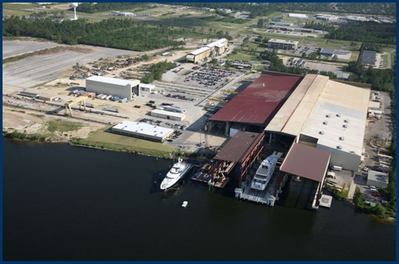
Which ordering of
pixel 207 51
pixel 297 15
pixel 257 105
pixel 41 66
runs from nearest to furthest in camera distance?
pixel 257 105 → pixel 41 66 → pixel 207 51 → pixel 297 15

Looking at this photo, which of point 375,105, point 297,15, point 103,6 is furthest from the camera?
point 297,15

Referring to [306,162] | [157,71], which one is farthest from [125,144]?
[157,71]

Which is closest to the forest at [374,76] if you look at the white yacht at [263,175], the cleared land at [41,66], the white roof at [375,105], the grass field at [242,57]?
the white roof at [375,105]

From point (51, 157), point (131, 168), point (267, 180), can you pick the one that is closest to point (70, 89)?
point (51, 157)

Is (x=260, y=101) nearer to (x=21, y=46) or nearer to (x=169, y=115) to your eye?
(x=169, y=115)

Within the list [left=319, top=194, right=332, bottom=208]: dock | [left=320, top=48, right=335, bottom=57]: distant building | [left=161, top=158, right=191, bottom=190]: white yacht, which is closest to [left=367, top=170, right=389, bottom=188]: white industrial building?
[left=319, top=194, right=332, bottom=208]: dock

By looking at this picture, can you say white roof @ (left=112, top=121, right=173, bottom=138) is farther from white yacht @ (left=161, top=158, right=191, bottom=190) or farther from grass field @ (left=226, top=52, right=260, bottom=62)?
grass field @ (left=226, top=52, right=260, bottom=62)

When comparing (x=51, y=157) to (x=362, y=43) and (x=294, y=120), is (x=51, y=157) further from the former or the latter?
(x=362, y=43)
